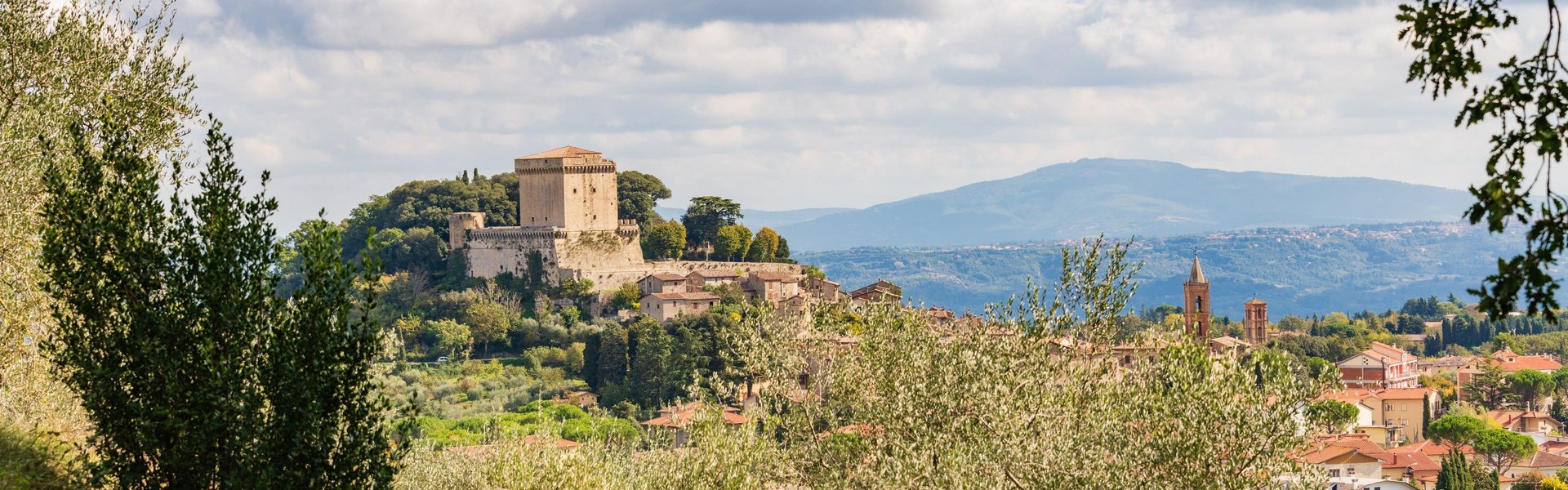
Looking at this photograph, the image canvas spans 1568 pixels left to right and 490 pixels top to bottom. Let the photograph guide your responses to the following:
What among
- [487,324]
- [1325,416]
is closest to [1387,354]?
[487,324]

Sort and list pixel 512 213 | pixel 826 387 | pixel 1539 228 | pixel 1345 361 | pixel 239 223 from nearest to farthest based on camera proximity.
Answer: pixel 1539 228
pixel 239 223
pixel 826 387
pixel 512 213
pixel 1345 361

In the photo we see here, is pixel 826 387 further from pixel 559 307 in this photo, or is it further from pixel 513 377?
pixel 559 307

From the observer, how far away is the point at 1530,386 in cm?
7262

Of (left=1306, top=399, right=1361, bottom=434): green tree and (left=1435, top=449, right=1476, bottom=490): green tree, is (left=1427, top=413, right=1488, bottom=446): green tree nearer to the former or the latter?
(left=1435, top=449, right=1476, bottom=490): green tree

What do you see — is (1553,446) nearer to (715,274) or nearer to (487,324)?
(715,274)

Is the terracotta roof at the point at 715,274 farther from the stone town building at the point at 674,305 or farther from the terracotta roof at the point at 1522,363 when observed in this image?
the terracotta roof at the point at 1522,363

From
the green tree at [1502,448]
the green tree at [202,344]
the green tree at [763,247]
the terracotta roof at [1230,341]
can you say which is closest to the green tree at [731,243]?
the green tree at [763,247]

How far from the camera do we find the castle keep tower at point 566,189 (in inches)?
2416

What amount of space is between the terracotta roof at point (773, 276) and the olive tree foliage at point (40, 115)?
4540 centimetres

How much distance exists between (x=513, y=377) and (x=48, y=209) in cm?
4432

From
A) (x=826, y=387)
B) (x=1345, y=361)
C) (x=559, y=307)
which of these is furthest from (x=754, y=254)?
(x=826, y=387)

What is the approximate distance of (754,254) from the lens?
67.0 metres

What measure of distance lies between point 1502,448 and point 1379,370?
68.1 feet

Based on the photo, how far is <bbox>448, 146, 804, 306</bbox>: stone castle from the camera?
60.8 m
